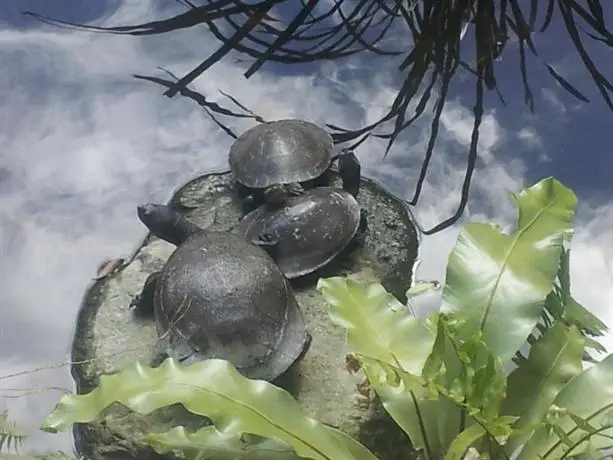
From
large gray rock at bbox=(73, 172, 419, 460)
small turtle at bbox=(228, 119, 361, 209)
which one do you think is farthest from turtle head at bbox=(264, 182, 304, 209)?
large gray rock at bbox=(73, 172, 419, 460)

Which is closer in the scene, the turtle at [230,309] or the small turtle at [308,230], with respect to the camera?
the turtle at [230,309]

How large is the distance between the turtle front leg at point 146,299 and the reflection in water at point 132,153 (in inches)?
4.8

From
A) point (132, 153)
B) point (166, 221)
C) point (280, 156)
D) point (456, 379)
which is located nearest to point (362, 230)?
point (280, 156)

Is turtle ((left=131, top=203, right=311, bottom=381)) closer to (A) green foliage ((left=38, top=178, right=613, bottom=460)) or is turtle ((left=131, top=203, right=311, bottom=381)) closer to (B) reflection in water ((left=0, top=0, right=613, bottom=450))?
(B) reflection in water ((left=0, top=0, right=613, bottom=450))

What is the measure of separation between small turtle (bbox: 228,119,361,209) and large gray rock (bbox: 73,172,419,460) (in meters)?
0.07

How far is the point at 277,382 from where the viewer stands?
1.47 meters

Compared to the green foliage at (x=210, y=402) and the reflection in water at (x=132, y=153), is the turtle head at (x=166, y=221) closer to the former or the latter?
the reflection in water at (x=132, y=153)

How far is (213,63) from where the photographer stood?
212 cm

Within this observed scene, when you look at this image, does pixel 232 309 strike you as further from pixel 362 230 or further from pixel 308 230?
pixel 362 230

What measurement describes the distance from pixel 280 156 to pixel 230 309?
0.48 metres

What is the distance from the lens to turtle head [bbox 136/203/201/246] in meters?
1.67

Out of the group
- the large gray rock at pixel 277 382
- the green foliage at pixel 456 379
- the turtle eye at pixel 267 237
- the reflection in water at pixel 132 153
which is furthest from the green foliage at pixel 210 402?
the turtle eye at pixel 267 237

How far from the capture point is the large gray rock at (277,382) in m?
1.43

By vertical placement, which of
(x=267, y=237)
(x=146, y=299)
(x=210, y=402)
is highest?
(x=210, y=402)
